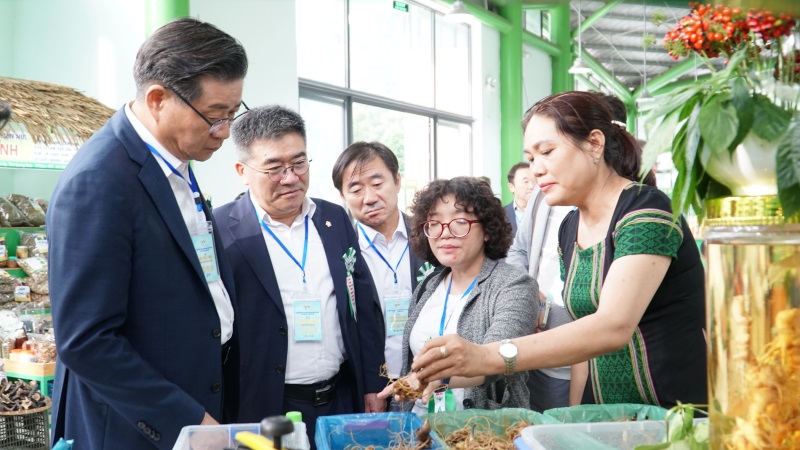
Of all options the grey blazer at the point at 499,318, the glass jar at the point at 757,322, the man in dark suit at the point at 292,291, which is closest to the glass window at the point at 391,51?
the man in dark suit at the point at 292,291

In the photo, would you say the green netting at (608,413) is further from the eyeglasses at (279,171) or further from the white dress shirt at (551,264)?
the eyeglasses at (279,171)

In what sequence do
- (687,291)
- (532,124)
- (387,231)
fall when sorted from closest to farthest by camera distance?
(687,291)
(532,124)
(387,231)

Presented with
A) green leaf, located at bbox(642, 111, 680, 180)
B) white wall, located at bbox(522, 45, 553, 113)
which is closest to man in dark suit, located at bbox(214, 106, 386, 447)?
green leaf, located at bbox(642, 111, 680, 180)

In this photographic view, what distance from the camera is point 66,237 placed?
1492 millimetres

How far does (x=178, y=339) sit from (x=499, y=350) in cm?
74

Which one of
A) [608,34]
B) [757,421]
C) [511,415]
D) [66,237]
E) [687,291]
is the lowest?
[511,415]

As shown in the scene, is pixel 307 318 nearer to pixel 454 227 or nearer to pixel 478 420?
pixel 454 227

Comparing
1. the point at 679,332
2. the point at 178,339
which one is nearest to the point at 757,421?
the point at 679,332

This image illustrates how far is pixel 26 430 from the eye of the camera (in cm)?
327

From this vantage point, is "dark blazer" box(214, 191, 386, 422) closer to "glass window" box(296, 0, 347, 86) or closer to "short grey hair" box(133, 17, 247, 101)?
"short grey hair" box(133, 17, 247, 101)

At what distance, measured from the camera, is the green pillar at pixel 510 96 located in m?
11.5

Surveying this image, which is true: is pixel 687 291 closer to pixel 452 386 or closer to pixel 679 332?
pixel 679 332

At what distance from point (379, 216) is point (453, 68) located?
829 cm

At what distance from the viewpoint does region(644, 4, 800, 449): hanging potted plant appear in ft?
2.66
